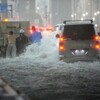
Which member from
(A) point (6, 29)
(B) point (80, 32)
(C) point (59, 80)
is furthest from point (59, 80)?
(A) point (6, 29)

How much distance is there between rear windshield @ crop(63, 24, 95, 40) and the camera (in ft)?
61.2

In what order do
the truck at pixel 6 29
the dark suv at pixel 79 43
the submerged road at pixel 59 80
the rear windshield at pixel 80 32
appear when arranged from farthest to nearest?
the truck at pixel 6 29 → the rear windshield at pixel 80 32 → the dark suv at pixel 79 43 → the submerged road at pixel 59 80

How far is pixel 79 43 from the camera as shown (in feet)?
60.8

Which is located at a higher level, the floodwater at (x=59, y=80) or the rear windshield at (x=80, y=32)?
the rear windshield at (x=80, y=32)

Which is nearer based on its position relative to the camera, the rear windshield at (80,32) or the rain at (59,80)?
the rain at (59,80)

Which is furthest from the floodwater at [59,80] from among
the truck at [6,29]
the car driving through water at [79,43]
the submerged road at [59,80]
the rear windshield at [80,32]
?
the truck at [6,29]

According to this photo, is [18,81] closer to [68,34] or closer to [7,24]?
[68,34]

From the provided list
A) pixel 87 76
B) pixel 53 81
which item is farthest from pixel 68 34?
pixel 53 81

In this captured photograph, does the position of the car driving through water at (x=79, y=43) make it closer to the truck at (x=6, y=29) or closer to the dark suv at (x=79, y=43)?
the dark suv at (x=79, y=43)

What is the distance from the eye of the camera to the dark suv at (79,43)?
18.4 meters

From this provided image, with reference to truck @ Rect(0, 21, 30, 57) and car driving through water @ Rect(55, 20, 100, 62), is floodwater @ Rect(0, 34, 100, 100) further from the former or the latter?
truck @ Rect(0, 21, 30, 57)

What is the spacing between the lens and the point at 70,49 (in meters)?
18.5

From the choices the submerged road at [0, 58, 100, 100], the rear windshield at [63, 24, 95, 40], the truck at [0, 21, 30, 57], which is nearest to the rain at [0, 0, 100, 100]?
the submerged road at [0, 58, 100, 100]

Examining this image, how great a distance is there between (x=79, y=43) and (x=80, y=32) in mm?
541
